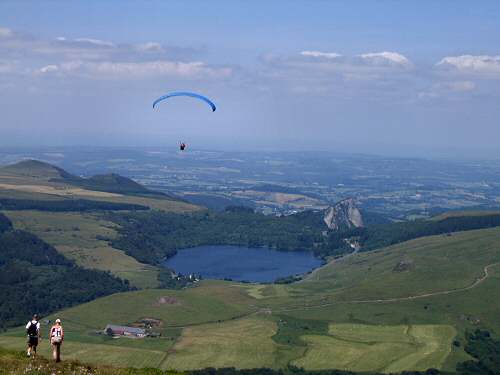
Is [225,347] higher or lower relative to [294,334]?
higher

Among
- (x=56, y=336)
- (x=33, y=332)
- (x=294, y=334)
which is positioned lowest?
(x=294, y=334)

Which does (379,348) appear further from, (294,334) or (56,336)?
(56,336)

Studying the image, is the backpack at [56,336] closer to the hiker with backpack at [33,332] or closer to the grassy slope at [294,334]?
the hiker with backpack at [33,332]

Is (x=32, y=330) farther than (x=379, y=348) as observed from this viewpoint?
No

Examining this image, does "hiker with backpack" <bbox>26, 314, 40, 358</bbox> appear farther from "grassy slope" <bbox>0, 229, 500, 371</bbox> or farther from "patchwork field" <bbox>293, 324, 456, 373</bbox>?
"patchwork field" <bbox>293, 324, 456, 373</bbox>

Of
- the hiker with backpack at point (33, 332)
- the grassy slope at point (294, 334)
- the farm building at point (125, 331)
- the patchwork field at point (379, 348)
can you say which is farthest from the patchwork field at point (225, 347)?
the hiker with backpack at point (33, 332)

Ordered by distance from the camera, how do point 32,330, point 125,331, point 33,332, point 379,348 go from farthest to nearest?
1. point 125,331
2. point 379,348
3. point 33,332
4. point 32,330

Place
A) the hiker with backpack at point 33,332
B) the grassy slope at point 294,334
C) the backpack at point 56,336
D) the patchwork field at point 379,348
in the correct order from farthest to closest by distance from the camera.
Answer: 1. the grassy slope at point 294,334
2. the patchwork field at point 379,348
3. the hiker with backpack at point 33,332
4. the backpack at point 56,336

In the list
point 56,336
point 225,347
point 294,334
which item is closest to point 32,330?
point 56,336

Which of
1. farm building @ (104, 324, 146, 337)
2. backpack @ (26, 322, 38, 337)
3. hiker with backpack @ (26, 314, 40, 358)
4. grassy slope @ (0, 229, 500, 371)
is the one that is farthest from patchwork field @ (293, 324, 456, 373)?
backpack @ (26, 322, 38, 337)

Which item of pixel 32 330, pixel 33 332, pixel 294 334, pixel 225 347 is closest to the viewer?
pixel 32 330
